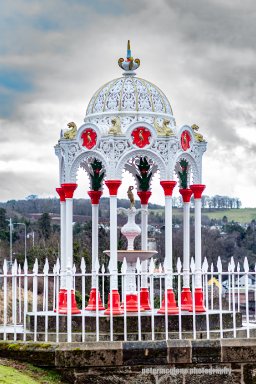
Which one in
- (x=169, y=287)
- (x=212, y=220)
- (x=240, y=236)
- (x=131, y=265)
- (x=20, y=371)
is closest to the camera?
(x=20, y=371)

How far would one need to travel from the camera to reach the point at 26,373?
17.7 metres

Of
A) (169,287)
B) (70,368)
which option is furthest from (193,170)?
(70,368)

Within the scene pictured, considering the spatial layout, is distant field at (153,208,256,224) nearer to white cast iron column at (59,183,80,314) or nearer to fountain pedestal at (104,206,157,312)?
fountain pedestal at (104,206,157,312)

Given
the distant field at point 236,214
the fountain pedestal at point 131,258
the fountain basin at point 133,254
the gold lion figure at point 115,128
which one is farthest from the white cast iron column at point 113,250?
the distant field at point 236,214

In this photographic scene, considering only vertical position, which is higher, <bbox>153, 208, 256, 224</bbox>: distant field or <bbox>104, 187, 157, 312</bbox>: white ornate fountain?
<bbox>153, 208, 256, 224</bbox>: distant field

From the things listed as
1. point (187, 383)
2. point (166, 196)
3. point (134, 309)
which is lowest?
point (187, 383)

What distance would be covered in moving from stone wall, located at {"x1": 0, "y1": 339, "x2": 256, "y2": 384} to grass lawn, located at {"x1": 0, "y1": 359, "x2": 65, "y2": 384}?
174 mm

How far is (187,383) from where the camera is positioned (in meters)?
18.2

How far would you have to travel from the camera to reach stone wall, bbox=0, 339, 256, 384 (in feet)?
59.4

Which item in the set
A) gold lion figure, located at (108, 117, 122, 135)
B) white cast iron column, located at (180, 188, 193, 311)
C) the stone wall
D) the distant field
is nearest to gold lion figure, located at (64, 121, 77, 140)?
gold lion figure, located at (108, 117, 122, 135)

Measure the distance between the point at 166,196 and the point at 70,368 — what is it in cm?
463

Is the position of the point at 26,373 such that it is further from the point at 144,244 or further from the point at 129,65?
the point at 129,65

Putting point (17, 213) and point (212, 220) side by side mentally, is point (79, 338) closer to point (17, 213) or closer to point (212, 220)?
point (17, 213)

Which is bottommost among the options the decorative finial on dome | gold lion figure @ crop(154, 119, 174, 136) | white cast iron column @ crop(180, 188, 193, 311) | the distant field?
white cast iron column @ crop(180, 188, 193, 311)
